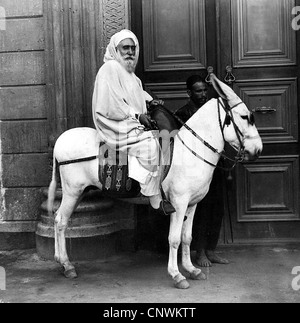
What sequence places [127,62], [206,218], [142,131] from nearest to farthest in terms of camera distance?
[142,131] < [127,62] < [206,218]

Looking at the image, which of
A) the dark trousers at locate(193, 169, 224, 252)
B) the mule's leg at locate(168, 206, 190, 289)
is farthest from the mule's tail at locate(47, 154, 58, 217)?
the dark trousers at locate(193, 169, 224, 252)

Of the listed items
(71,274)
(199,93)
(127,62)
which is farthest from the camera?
(199,93)

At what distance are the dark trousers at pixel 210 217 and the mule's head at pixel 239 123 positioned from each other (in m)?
0.86

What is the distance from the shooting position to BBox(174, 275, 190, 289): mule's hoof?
504cm

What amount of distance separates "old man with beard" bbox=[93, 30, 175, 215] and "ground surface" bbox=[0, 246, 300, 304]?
2.60 ft

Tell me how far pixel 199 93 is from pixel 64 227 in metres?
1.95

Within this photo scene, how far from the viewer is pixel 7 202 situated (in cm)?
661

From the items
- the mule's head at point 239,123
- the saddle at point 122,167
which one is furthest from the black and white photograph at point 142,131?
the mule's head at point 239,123

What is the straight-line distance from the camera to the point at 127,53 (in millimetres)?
5262

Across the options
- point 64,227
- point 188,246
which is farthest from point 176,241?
point 64,227

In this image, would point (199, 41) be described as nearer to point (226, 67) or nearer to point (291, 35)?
point (226, 67)

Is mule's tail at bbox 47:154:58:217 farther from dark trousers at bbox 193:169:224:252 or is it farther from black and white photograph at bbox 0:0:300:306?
dark trousers at bbox 193:169:224:252

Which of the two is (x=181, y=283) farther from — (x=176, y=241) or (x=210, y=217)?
(x=210, y=217)
